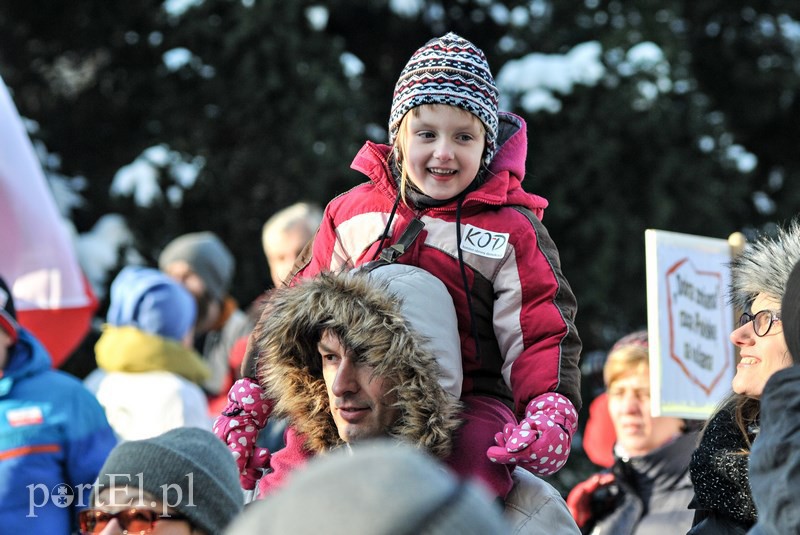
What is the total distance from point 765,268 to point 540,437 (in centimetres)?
77

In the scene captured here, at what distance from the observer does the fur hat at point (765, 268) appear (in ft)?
11.3

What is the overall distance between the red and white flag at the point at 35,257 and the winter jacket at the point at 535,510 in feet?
10.5

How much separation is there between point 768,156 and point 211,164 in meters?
5.52

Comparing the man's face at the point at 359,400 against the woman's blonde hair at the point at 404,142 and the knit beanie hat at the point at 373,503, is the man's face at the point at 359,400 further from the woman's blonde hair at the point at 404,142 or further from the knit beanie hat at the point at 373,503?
the knit beanie hat at the point at 373,503

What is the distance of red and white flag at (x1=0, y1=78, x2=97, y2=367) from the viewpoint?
6082 mm

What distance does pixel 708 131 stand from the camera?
12.1 metres

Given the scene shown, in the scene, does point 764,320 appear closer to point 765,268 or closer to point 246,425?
point 765,268

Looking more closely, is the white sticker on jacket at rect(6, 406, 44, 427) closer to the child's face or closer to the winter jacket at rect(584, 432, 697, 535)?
the child's face

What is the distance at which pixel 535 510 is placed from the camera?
11.1 feet

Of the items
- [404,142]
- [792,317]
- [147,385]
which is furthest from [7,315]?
[792,317]

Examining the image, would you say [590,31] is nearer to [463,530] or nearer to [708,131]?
[708,131]

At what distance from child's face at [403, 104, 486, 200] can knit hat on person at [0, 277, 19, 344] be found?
6.03 feet

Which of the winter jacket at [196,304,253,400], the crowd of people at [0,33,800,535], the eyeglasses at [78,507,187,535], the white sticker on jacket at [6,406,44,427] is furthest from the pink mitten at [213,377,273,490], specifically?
the winter jacket at [196,304,253,400]

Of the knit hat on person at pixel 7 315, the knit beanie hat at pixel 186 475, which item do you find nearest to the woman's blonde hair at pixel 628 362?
the knit hat on person at pixel 7 315
